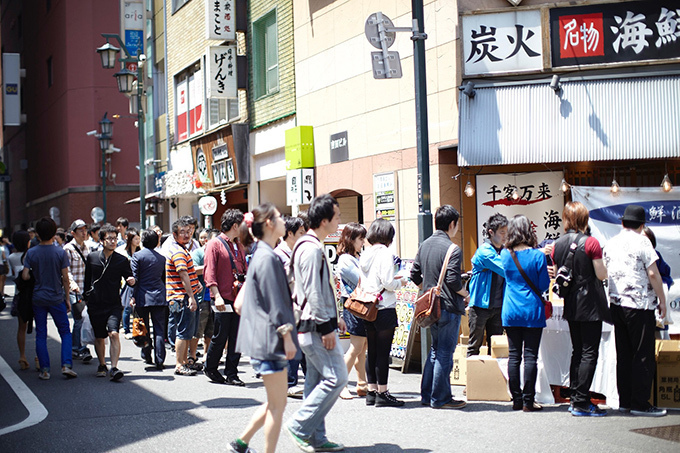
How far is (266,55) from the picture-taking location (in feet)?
Result: 65.1

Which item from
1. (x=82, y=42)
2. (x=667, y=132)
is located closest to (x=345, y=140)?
(x=667, y=132)

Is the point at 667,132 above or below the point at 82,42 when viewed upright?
below

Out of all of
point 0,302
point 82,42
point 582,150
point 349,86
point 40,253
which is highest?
point 82,42

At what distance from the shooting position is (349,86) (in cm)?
1591

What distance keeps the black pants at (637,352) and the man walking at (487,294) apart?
4.91 ft

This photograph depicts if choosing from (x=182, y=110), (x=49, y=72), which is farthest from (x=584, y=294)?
(x=49, y=72)

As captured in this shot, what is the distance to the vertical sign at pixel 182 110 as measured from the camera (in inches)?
989

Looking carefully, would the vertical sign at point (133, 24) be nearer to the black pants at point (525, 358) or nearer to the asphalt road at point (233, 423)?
the asphalt road at point (233, 423)

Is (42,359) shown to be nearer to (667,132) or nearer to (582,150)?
(582,150)

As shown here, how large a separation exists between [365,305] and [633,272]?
2689mm

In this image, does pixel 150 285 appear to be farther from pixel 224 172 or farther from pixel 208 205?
pixel 208 205

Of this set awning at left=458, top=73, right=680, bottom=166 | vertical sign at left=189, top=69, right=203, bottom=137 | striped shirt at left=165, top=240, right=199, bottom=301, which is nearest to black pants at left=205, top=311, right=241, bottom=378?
striped shirt at left=165, top=240, right=199, bottom=301

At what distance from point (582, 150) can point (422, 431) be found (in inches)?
247

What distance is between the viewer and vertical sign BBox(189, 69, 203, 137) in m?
23.8
